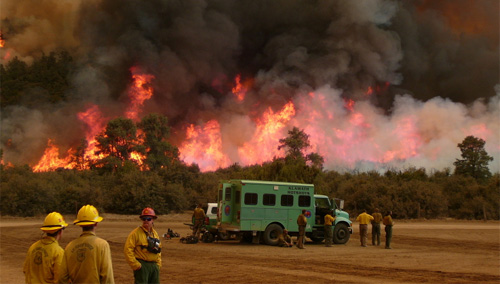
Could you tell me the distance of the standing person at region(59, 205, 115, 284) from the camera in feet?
16.3

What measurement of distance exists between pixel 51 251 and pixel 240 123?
252 ft

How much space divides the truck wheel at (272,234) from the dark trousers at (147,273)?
552 inches

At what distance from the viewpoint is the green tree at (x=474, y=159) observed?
220ft

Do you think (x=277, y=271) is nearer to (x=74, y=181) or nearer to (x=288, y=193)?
(x=288, y=193)

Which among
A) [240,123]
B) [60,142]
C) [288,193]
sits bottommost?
[288,193]

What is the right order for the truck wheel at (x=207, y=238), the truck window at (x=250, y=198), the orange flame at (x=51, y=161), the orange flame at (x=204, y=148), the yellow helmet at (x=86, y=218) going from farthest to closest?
the orange flame at (x=204, y=148)
the orange flame at (x=51, y=161)
the truck wheel at (x=207, y=238)
the truck window at (x=250, y=198)
the yellow helmet at (x=86, y=218)

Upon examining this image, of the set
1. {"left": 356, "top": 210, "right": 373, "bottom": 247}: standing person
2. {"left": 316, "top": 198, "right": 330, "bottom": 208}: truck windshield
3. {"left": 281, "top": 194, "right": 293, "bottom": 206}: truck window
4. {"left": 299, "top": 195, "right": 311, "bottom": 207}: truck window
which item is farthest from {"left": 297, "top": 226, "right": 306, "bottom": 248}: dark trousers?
{"left": 356, "top": 210, "right": 373, "bottom": 247}: standing person

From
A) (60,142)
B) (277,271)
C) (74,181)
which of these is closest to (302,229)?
(277,271)

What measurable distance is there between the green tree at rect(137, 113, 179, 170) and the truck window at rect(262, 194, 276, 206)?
45611mm

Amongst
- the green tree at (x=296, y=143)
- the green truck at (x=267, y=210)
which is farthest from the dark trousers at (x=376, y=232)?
the green tree at (x=296, y=143)

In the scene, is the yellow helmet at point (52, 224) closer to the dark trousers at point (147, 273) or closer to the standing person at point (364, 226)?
the dark trousers at point (147, 273)

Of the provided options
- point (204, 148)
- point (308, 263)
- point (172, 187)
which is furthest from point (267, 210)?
point (204, 148)

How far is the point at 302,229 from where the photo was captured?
19.4 m

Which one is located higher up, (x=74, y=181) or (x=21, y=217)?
(x=74, y=181)
